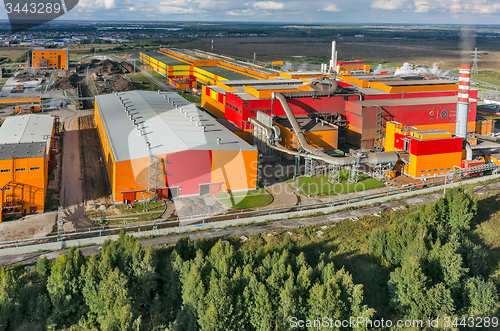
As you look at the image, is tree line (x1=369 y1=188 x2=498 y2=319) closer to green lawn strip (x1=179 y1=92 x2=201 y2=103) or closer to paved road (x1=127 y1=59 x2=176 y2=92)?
green lawn strip (x1=179 y1=92 x2=201 y2=103)

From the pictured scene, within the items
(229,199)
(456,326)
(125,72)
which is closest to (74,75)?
(125,72)

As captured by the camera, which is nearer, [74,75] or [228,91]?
[228,91]

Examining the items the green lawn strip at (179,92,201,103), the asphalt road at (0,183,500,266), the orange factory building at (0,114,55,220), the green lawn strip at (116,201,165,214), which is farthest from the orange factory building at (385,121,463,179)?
the green lawn strip at (179,92,201,103)

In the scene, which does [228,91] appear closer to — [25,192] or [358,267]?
[25,192]

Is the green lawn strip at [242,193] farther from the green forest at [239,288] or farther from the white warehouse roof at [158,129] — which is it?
the green forest at [239,288]

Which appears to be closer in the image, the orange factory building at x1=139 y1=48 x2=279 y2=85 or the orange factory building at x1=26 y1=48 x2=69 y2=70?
the orange factory building at x1=139 y1=48 x2=279 y2=85

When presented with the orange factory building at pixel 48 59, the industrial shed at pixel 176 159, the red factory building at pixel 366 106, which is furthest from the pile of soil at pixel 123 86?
the industrial shed at pixel 176 159
